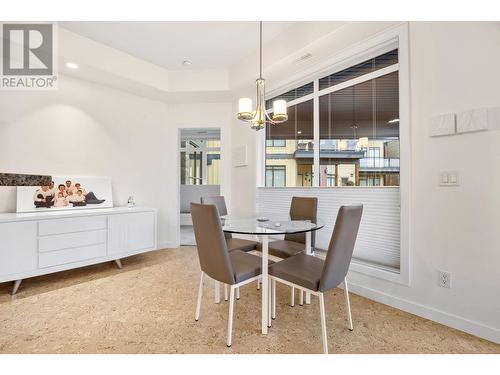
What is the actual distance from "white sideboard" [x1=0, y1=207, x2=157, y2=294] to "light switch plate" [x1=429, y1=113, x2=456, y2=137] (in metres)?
3.50

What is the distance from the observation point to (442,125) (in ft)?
6.09

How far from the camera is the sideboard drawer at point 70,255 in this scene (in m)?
2.54

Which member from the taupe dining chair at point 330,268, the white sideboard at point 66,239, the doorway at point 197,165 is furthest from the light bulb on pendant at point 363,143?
the doorway at point 197,165

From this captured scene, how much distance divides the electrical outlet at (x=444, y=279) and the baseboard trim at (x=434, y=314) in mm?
216

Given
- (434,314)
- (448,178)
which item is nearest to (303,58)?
(448,178)

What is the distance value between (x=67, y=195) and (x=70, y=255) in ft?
3.01

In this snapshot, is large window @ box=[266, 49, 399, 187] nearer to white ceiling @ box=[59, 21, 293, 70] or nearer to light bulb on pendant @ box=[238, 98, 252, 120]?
white ceiling @ box=[59, 21, 293, 70]

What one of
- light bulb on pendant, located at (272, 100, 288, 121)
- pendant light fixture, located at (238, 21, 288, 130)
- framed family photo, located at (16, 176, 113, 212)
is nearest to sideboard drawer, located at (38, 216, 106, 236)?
framed family photo, located at (16, 176, 113, 212)

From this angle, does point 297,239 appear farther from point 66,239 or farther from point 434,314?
point 66,239

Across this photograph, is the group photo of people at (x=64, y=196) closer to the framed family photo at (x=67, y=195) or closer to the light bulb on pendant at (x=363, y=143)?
the framed family photo at (x=67, y=195)
